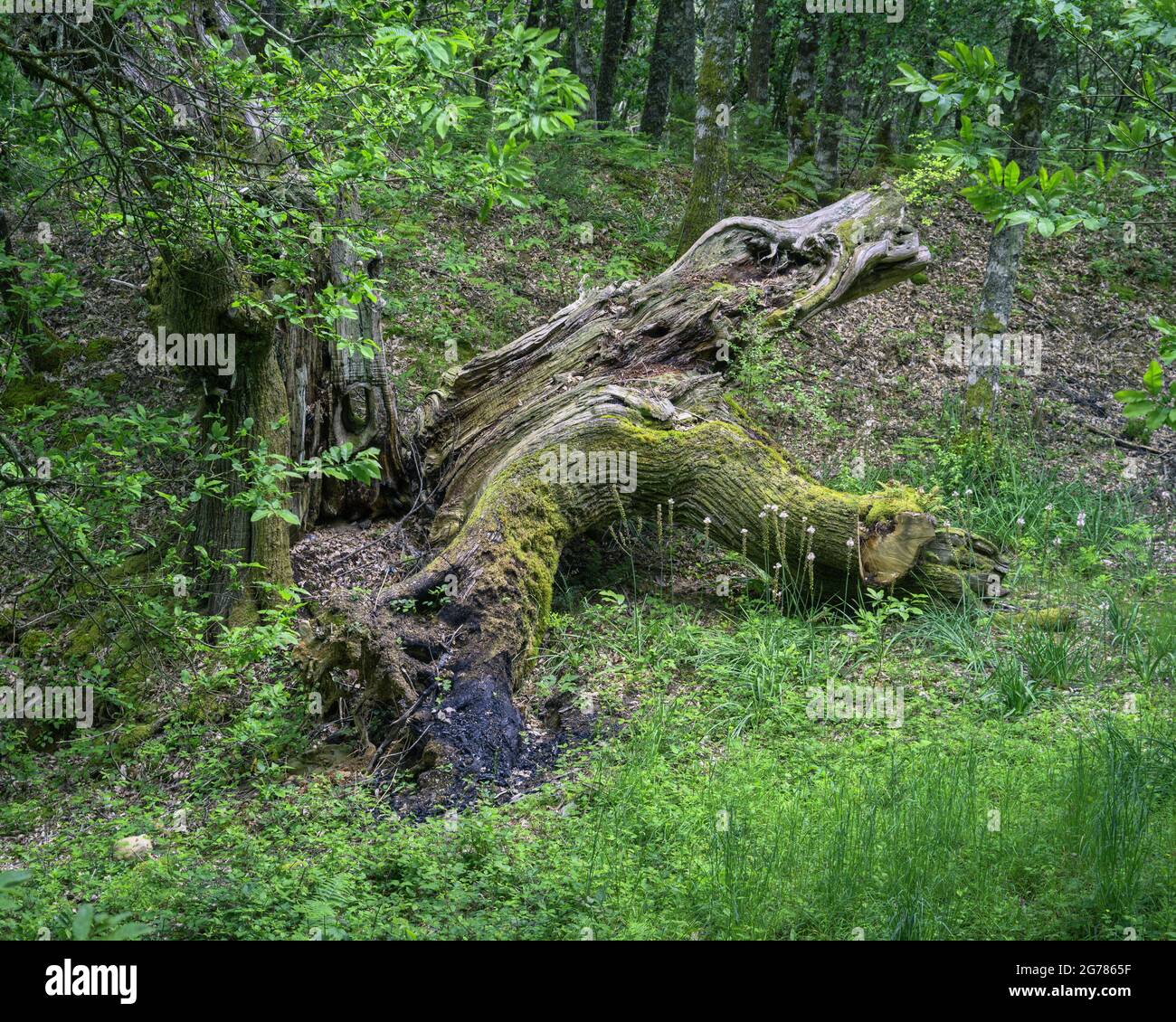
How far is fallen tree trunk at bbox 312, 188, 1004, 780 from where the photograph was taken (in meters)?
5.98

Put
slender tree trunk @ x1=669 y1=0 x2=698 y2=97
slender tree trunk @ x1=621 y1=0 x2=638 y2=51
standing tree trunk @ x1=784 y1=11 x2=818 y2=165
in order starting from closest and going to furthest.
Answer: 1. standing tree trunk @ x1=784 y1=11 x2=818 y2=165
2. slender tree trunk @ x1=669 y1=0 x2=698 y2=97
3. slender tree trunk @ x1=621 y1=0 x2=638 y2=51

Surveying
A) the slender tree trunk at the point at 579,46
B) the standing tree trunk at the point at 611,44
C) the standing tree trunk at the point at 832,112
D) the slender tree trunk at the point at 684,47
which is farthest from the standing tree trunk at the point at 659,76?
the standing tree trunk at the point at 832,112

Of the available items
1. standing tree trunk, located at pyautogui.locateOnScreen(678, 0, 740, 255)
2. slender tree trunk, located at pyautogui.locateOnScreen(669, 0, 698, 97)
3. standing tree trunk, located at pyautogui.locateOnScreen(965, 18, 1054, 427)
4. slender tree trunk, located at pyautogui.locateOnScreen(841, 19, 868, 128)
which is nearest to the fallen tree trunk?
standing tree trunk, located at pyautogui.locateOnScreen(965, 18, 1054, 427)

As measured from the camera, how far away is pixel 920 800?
437cm

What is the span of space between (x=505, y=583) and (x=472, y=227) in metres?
7.81

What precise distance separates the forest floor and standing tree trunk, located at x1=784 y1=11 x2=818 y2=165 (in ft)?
19.9

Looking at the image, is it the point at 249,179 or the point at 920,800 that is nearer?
the point at 920,800

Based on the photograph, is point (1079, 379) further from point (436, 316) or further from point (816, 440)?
point (436, 316)

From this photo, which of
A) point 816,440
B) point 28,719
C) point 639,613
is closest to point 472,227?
point 816,440

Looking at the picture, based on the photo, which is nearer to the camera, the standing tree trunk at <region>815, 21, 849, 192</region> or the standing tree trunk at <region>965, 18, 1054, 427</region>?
the standing tree trunk at <region>965, 18, 1054, 427</region>

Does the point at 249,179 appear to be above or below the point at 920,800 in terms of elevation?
above

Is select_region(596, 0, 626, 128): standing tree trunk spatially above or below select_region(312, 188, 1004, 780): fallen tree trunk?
above

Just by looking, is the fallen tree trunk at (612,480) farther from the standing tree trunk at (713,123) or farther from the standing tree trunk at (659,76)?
the standing tree trunk at (659,76)

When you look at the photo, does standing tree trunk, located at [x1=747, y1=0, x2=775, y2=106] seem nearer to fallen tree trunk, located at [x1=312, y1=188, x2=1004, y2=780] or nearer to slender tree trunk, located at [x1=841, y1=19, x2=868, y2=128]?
slender tree trunk, located at [x1=841, y1=19, x2=868, y2=128]
